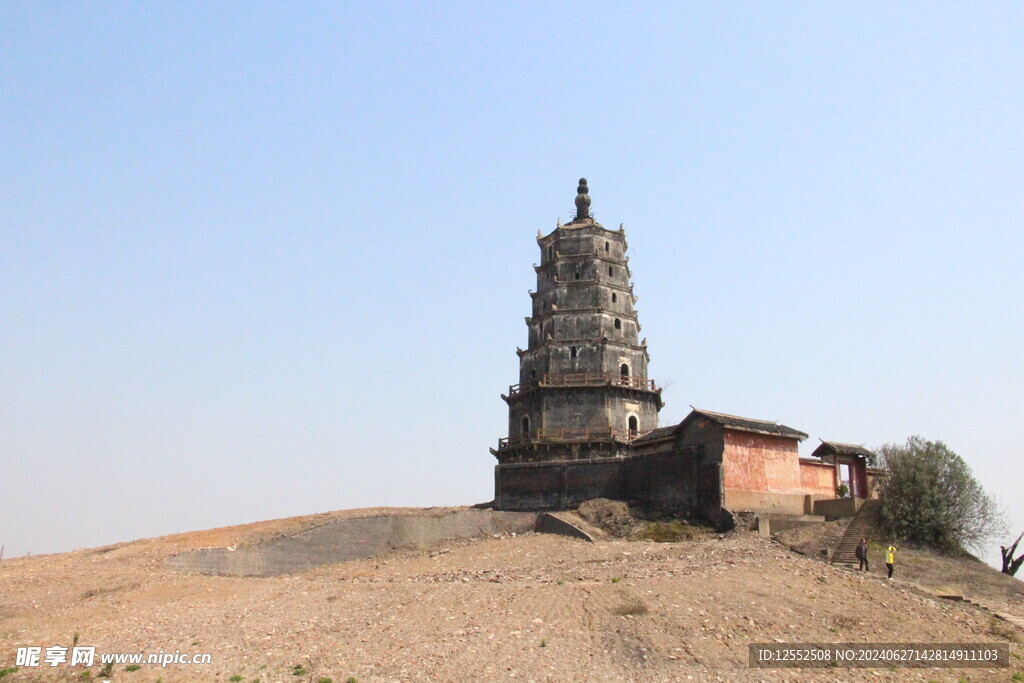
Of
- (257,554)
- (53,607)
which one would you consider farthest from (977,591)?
(53,607)

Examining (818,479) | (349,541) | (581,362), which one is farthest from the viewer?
(581,362)

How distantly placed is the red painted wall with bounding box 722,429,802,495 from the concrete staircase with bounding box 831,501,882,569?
2.75 m

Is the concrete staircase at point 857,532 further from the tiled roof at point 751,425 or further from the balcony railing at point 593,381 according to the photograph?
the balcony railing at point 593,381

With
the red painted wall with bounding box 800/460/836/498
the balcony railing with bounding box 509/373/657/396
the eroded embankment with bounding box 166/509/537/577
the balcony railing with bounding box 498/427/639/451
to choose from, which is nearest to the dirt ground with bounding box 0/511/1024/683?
the eroded embankment with bounding box 166/509/537/577

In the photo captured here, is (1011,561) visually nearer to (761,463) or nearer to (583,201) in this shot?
(761,463)

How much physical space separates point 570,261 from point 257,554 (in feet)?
69.0

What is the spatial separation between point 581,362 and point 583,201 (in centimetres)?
975

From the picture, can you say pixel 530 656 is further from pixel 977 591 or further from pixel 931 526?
pixel 931 526

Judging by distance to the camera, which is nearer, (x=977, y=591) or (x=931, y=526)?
(x=977, y=591)

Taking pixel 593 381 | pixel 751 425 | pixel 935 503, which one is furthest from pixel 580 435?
pixel 935 503

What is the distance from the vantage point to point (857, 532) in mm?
26016

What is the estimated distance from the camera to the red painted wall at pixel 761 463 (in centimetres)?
2831

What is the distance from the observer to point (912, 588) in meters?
21.3

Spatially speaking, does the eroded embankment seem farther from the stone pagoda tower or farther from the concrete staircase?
the concrete staircase
